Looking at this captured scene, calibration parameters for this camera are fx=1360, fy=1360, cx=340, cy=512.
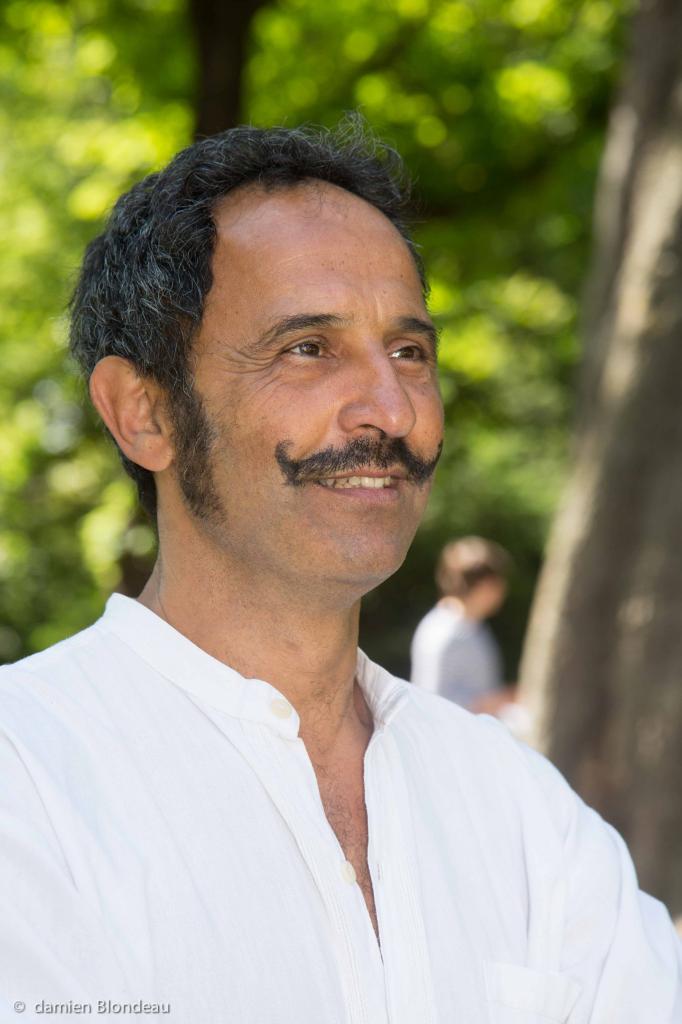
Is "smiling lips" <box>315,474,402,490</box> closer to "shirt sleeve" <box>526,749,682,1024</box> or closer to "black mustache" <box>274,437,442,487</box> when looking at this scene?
"black mustache" <box>274,437,442,487</box>

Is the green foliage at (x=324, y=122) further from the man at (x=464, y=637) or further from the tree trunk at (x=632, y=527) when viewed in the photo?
the tree trunk at (x=632, y=527)

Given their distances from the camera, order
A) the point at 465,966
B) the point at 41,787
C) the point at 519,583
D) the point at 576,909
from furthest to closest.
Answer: the point at 519,583 → the point at 576,909 → the point at 465,966 → the point at 41,787

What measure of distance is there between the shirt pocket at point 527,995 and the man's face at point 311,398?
618 millimetres

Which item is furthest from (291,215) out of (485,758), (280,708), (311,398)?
(485,758)

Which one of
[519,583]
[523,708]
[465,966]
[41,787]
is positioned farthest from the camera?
[519,583]

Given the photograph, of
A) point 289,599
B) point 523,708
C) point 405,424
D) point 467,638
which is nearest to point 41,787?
point 289,599

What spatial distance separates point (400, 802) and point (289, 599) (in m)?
0.36

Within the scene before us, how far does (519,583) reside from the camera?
18391mm

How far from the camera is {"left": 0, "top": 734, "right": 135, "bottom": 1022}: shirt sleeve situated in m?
1.61

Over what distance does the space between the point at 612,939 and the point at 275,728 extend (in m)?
0.61

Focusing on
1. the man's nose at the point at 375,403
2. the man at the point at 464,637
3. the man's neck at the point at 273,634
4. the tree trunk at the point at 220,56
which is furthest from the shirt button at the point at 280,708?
the tree trunk at the point at 220,56

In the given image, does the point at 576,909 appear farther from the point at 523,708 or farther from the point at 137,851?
the point at 523,708

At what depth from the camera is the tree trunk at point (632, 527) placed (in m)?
5.34

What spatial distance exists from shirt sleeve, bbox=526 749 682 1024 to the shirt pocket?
0.08 feet
